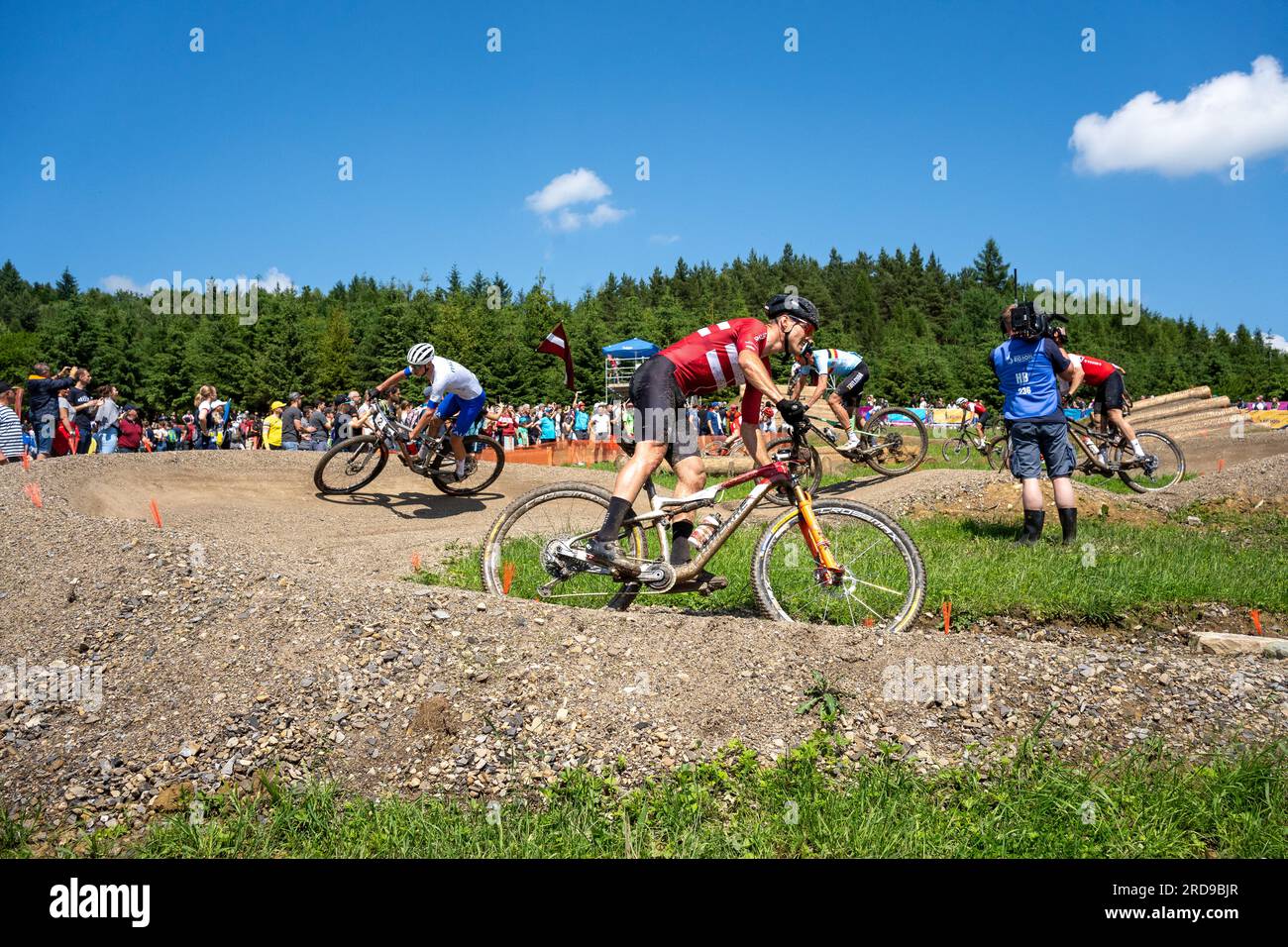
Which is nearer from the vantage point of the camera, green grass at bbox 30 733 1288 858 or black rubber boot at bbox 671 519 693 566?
green grass at bbox 30 733 1288 858

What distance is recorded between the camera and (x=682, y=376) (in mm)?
5289

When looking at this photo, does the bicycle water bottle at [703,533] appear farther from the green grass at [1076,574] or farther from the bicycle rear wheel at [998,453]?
the bicycle rear wheel at [998,453]

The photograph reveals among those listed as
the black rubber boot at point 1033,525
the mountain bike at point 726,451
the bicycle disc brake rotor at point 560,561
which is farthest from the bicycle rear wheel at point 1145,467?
the bicycle disc brake rotor at point 560,561

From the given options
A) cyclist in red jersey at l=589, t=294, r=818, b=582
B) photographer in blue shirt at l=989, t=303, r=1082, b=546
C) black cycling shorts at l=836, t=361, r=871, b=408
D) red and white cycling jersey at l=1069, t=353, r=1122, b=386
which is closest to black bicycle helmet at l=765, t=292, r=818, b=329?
cyclist in red jersey at l=589, t=294, r=818, b=582

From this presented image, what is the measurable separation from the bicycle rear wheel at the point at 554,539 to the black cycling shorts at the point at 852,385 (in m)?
7.71

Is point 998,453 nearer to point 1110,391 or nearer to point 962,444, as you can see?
point 1110,391

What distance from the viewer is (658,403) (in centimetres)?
512

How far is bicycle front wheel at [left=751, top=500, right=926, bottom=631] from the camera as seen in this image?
5.03 m

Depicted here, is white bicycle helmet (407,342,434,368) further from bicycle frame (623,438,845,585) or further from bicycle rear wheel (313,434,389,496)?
bicycle frame (623,438,845,585)

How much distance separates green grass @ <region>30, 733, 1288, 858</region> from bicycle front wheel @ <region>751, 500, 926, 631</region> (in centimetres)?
169

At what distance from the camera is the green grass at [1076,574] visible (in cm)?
616
